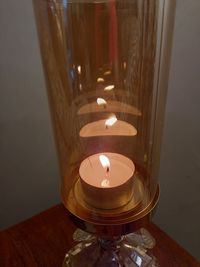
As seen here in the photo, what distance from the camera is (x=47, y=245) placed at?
1.80ft

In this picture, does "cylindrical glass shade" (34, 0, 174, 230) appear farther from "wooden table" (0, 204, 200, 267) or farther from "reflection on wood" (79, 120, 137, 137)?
"wooden table" (0, 204, 200, 267)

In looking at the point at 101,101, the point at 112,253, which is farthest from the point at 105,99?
the point at 112,253

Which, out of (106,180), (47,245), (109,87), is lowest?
(47,245)

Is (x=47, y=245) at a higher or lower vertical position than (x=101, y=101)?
lower

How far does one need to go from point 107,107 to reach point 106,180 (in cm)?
14

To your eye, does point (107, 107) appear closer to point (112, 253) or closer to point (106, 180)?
point (106, 180)

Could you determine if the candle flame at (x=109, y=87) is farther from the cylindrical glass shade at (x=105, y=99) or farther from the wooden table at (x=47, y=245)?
the wooden table at (x=47, y=245)

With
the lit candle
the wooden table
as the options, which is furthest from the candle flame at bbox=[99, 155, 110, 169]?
the wooden table

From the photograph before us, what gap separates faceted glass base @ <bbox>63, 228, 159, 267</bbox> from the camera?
48cm

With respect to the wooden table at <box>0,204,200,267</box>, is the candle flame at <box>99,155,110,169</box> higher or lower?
higher

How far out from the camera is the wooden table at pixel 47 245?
517 millimetres

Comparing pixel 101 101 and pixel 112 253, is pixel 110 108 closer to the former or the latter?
pixel 101 101

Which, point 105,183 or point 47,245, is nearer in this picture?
point 105,183

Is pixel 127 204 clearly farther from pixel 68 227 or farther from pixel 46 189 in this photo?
pixel 46 189
